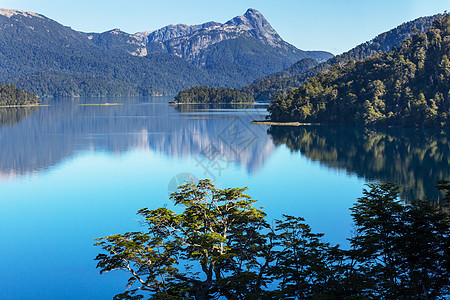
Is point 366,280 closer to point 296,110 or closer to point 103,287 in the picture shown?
point 103,287

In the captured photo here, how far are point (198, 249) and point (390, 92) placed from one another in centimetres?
12100

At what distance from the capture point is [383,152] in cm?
7900

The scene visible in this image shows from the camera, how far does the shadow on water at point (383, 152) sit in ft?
186

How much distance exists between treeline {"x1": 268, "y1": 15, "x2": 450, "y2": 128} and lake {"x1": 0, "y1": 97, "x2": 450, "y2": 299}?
10836mm

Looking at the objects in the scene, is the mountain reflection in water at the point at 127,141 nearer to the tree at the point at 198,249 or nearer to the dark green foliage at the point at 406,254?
the tree at the point at 198,249

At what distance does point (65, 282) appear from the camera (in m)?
28.4

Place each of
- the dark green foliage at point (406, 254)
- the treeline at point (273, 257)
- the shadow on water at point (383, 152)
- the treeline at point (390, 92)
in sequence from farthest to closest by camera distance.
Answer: the treeline at point (390, 92)
the shadow on water at point (383, 152)
the treeline at point (273, 257)
the dark green foliage at point (406, 254)

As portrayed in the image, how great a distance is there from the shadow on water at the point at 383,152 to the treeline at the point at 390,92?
7864 millimetres

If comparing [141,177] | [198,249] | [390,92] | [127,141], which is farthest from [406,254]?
[390,92]

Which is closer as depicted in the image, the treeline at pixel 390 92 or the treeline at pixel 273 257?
the treeline at pixel 273 257

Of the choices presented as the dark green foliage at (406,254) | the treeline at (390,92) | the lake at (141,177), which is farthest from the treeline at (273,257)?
the treeline at (390,92)

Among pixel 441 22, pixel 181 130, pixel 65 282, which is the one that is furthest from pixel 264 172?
pixel 441 22

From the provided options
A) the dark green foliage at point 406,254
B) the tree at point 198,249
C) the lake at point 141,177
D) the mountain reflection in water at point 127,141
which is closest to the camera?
the dark green foliage at point 406,254

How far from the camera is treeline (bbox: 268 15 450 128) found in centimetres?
11761
